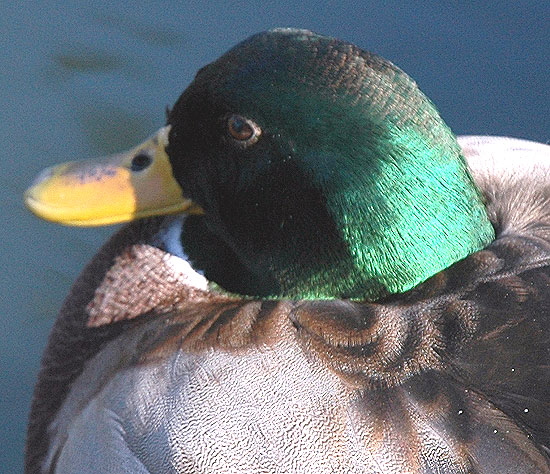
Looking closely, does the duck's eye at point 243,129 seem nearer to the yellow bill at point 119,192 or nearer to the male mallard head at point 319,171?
the male mallard head at point 319,171

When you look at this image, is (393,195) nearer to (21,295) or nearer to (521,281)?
(521,281)

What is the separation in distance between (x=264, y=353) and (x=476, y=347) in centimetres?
38

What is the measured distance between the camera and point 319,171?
6.94 ft

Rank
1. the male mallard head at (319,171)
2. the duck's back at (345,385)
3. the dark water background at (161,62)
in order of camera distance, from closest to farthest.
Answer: the duck's back at (345,385)
the male mallard head at (319,171)
the dark water background at (161,62)

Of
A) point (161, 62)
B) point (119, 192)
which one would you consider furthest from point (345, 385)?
point (161, 62)

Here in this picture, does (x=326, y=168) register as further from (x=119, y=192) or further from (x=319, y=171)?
(x=119, y=192)

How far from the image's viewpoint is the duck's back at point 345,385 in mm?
1839

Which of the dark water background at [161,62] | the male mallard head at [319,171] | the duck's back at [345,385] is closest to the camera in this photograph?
the duck's back at [345,385]

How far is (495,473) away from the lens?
5.91ft

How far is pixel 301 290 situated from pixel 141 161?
469 millimetres

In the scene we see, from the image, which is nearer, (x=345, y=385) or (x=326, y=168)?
(x=345, y=385)

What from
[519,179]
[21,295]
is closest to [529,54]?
[519,179]

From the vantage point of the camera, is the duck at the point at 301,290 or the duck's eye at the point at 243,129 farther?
the duck's eye at the point at 243,129

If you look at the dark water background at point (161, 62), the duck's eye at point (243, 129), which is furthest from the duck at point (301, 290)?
the dark water background at point (161, 62)
